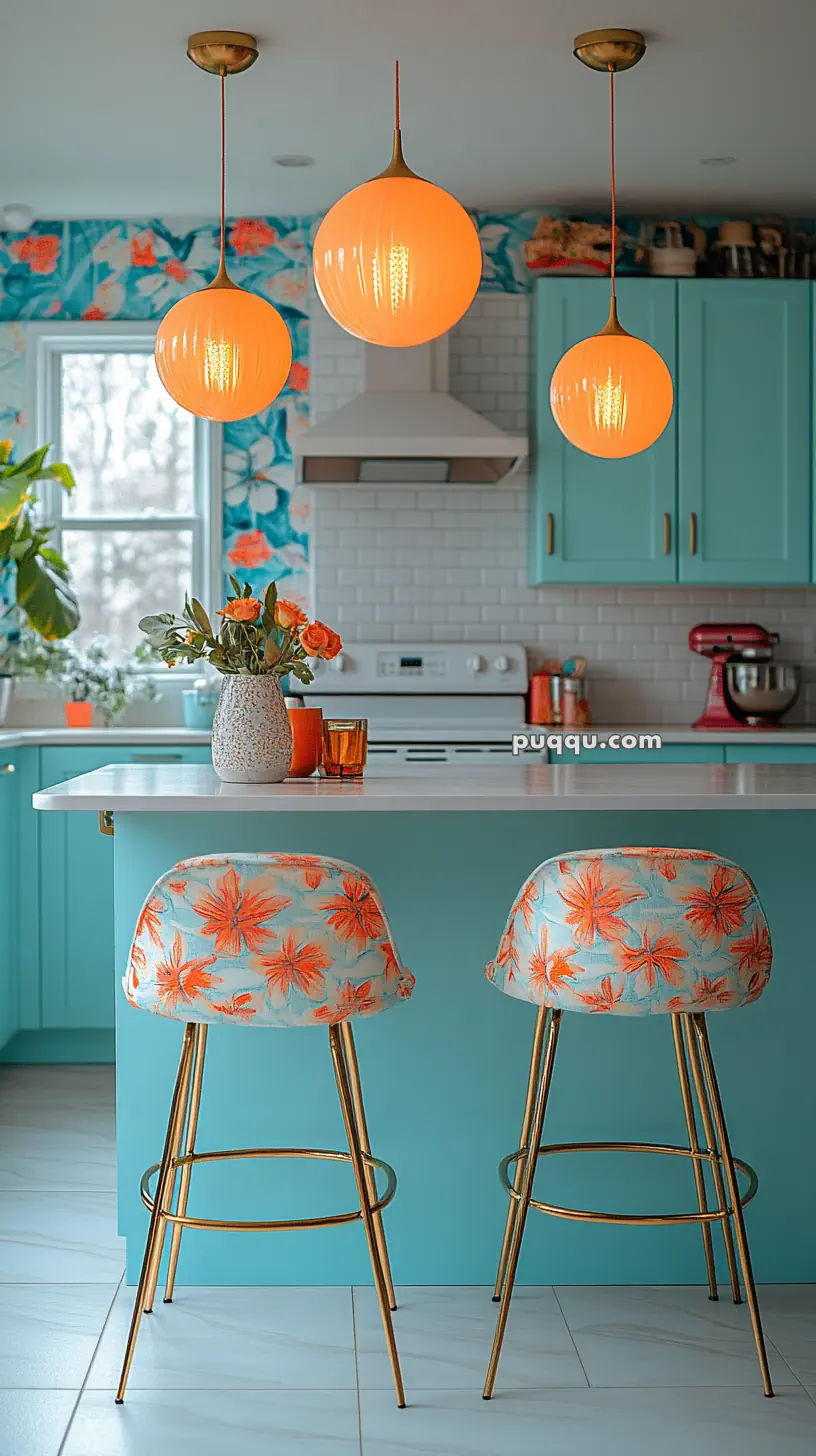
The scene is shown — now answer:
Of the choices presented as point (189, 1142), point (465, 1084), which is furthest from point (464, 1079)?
point (189, 1142)

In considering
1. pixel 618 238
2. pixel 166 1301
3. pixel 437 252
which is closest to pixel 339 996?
pixel 166 1301

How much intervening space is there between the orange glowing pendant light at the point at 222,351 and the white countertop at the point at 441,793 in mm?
785

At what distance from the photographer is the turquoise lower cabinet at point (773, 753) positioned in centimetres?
429

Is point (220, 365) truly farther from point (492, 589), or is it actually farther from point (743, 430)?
point (743, 430)

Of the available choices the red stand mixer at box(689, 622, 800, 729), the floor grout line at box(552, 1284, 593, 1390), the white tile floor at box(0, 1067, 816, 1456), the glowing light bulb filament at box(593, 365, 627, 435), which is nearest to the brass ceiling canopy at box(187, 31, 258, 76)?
the glowing light bulb filament at box(593, 365, 627, 435)

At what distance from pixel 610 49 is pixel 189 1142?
2.72m

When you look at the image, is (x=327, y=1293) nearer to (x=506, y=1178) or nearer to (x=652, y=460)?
(x=506, y=1178)

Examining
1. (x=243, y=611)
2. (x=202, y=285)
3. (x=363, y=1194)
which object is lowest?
(x=363, y=1194)

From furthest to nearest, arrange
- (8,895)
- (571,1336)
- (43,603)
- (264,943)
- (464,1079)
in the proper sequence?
(43,603) → (8,895) → (464,1079) → (571,1336) → (264,943)

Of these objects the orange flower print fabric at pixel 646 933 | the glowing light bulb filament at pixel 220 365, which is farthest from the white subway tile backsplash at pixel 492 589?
the orange flower print fabric at pixel 646 933

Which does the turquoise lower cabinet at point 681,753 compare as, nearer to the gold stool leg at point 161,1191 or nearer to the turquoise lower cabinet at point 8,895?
the turquoise lower cabinet at point 8,895

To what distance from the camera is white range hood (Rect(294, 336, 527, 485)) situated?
14.4ft

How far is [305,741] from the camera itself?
113 inches

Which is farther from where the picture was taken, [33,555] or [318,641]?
[33,555]
